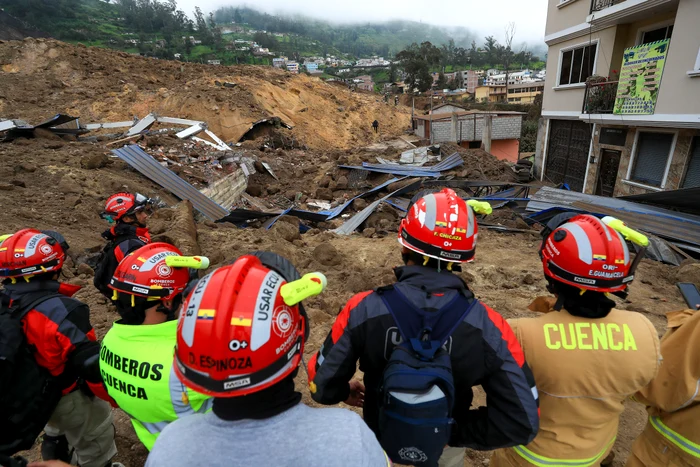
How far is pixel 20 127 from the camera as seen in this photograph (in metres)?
9.95

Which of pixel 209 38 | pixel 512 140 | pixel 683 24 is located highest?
pixel 209 38

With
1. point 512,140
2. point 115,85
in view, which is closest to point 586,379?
point 512,140

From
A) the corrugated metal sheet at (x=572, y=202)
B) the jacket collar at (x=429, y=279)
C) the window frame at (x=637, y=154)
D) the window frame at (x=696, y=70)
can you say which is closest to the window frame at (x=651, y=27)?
the window frame at (x=696, y=70)

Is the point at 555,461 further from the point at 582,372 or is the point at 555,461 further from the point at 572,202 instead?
the point at 572,202

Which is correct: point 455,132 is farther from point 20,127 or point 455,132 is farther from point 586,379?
point 586,379

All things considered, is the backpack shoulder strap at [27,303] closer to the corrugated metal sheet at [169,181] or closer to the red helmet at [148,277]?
the red helmet at [148,277]

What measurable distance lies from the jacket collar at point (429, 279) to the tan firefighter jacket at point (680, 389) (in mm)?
1074

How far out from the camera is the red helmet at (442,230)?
5.29 ft

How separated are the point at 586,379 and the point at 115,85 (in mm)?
26190

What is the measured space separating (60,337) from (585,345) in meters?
2.70

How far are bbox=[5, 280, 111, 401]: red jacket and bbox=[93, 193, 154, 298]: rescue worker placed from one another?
1.21m

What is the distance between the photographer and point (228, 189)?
33.1 ft

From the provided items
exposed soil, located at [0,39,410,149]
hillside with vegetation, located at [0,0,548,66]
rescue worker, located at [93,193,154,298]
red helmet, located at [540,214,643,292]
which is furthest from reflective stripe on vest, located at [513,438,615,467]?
hillside with vegetation, located at [0,0,548,66]

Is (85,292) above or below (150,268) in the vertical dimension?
below
